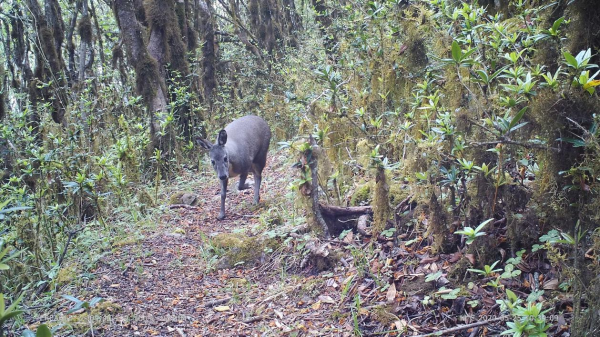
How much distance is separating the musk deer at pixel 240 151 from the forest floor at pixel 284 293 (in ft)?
6.04

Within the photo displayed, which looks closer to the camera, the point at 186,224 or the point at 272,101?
the point at 186,224

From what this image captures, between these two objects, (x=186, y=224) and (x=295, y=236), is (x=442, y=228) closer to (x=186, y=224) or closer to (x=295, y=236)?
(x=295, y=236)

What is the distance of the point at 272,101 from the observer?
12.1 m

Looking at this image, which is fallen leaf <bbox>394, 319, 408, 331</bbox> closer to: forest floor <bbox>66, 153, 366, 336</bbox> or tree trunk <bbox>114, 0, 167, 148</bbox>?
forest floor <bbox>66, 153, 366, 336</bbox>

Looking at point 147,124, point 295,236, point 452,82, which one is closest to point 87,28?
point 147,124

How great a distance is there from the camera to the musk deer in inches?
286

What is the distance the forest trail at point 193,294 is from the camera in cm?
368

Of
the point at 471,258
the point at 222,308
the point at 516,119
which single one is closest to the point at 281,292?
the point at 222,308

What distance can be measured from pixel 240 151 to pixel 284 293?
4185 mm

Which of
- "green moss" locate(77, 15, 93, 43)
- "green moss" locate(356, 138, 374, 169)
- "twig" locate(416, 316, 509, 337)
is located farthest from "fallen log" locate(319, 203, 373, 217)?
"green moss" locate(77, 15, 93, 43)

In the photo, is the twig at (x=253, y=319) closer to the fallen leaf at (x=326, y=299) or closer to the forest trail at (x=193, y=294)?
the forest trail at (x=193, y=294)

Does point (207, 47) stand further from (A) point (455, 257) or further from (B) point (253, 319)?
(A) point (455, 257)

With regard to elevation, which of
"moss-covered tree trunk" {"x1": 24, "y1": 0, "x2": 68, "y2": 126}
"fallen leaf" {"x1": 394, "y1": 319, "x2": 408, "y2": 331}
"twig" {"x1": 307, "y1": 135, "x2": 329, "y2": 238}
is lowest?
"fallen leaf" {"x1": 394, "y1": 319, "x2": 408, "y2": 331}

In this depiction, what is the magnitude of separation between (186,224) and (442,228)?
13.3 feet
